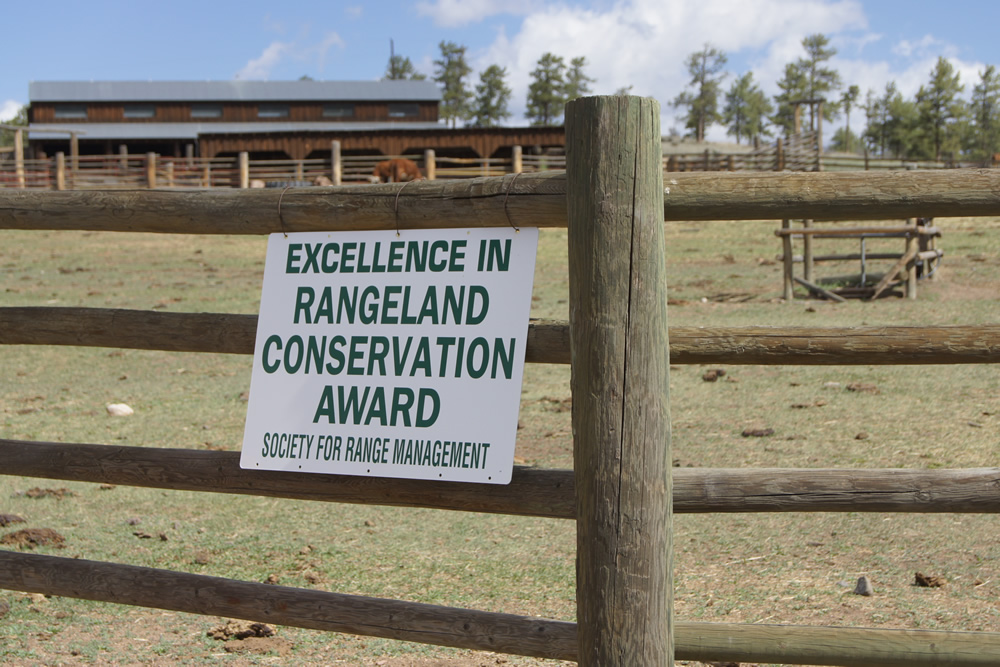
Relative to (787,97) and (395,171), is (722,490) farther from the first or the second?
(787,97)

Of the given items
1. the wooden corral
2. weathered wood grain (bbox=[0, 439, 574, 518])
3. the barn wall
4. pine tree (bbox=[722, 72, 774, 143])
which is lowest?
weathered wood grain (bbox=[0, 439, 574, 518])

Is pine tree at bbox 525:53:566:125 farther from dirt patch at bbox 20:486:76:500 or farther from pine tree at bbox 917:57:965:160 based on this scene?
dirt patch at bbox 20:486:76:500

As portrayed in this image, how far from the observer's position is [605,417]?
2.08 m

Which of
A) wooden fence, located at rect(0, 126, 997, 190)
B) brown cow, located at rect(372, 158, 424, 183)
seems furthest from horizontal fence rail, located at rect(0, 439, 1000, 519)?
wooden fence, located at rect(0, 126, 997, 190)

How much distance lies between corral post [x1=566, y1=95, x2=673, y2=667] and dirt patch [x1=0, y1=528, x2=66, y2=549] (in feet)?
9.73

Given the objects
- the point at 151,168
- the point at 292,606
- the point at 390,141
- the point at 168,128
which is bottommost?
the point at 292,606

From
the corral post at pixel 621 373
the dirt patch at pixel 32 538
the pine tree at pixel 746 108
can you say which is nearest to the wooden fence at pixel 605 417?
the corral post at pixel 621 373

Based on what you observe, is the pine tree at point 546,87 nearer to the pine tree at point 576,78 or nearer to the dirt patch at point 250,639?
the pine tree at point 576,78

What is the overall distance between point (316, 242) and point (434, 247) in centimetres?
36

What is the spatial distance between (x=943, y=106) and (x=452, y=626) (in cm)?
6364

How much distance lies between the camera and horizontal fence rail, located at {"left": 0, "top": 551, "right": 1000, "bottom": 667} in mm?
2213

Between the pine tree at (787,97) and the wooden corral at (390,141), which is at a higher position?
the pine tree at (787,97)

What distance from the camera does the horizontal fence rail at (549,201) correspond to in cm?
Result: 218

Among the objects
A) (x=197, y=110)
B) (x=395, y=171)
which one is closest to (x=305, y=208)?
(x=395, y=171)
